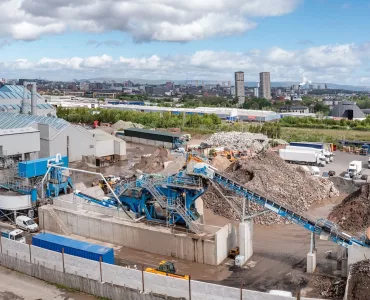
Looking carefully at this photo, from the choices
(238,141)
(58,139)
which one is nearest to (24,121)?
(58,139)

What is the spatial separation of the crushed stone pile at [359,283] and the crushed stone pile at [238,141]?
3503 cm

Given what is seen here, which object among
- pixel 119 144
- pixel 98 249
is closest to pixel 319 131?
pixel 119 144

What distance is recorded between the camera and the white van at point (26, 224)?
28.1 metres

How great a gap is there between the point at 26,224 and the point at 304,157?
3042 centimetres

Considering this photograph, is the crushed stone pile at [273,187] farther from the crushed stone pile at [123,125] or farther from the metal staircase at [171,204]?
the crushed stone pile at [123,125]

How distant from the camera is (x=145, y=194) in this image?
25.9 metres

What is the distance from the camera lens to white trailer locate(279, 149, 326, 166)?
47.9 m

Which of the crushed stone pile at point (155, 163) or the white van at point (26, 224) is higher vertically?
the crushed stone pile at point (155, 163)

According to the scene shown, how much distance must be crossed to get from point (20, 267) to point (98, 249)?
13.6 feet

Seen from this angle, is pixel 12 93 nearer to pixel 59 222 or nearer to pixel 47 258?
pixel 59 222

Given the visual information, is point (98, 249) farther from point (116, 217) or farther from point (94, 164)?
point (94, 164)

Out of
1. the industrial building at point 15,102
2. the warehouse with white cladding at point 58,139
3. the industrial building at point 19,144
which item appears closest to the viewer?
the industrial building at point 19,144

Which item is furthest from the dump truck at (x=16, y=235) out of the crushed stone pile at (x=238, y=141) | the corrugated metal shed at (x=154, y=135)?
the corrugated metal shed at (x=154, y=135)

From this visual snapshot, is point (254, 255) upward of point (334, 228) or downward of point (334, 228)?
downward
